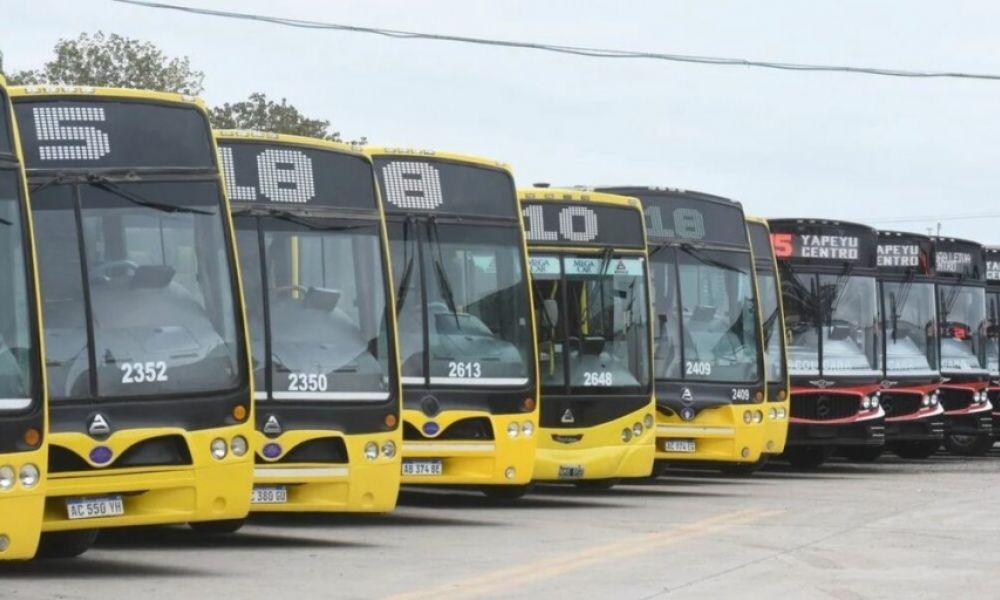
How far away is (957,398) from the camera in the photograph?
1261 inches

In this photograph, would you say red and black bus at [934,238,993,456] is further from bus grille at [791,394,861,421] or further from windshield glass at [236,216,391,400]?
windshield glass at [236,216,391,400]

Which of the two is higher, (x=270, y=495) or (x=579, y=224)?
(x=579, y=224)

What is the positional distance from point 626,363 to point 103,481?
8700mm

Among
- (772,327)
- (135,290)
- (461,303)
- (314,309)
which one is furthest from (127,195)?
(772,327)

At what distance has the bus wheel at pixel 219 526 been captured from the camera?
48.9 ft

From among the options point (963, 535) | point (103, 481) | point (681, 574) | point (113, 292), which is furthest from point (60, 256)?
point (963, 535)

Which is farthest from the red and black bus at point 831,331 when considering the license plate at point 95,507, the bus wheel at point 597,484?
the license plate at point 95,507

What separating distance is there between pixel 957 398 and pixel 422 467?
1622 cm

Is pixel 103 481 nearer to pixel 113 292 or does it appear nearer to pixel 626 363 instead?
pixel 113 292

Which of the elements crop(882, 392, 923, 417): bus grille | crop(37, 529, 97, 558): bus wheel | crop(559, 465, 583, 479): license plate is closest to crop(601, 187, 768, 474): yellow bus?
crop(559, 465, 583, 479): license plate

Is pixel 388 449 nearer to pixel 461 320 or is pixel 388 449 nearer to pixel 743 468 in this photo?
pixel 461 320

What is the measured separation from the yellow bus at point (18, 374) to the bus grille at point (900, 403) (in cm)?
1908

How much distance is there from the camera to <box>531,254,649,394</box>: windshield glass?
20.3 metres

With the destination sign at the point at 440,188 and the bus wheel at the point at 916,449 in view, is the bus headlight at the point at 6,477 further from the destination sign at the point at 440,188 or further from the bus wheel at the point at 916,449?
the bus wheel at the point at 916,449
